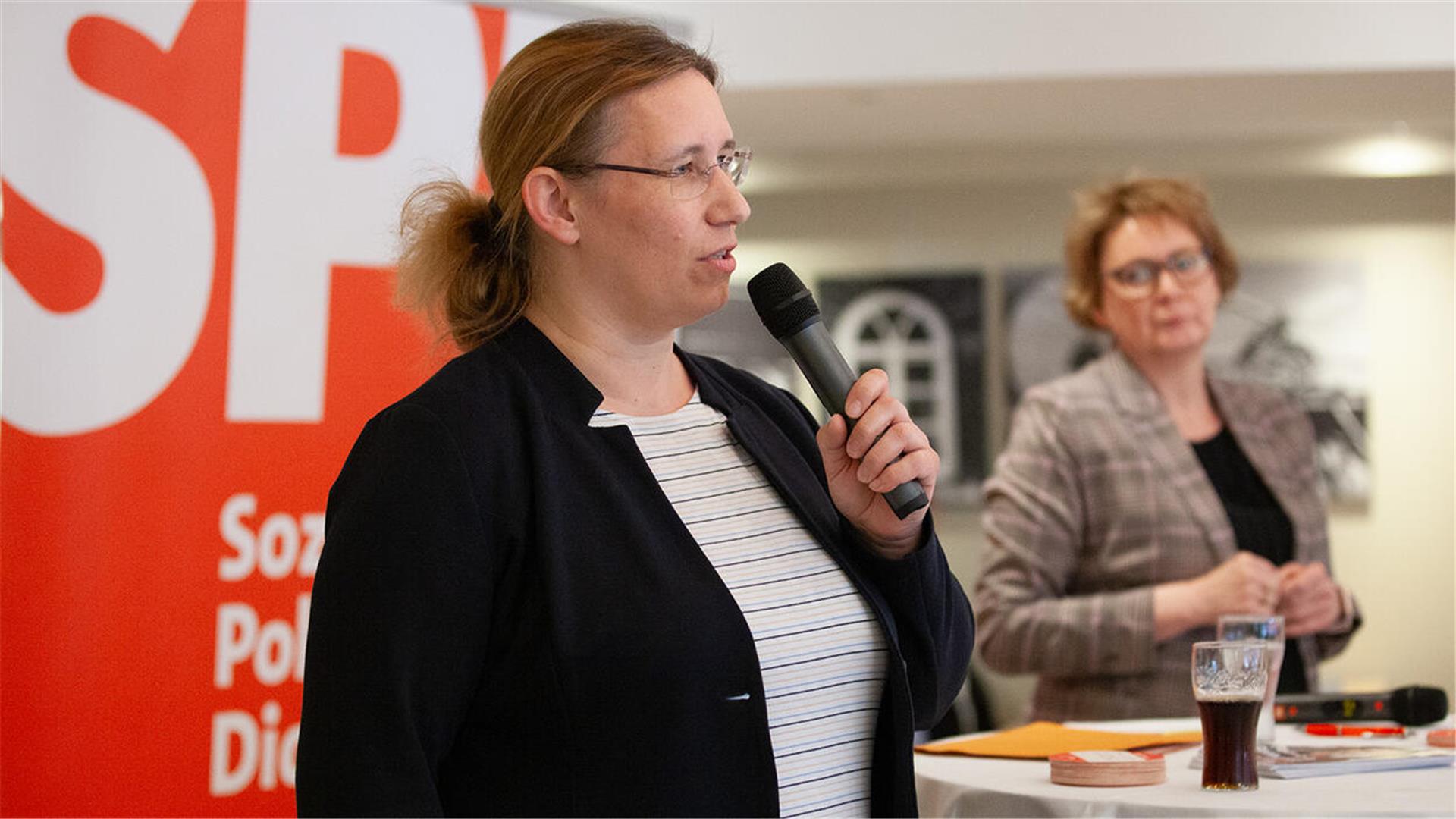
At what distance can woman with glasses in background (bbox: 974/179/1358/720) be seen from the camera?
8.91ft

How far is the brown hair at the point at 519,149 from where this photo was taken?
148 cm

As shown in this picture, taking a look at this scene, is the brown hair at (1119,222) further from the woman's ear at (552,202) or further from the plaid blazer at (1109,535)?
the woman's ear at (552,202)

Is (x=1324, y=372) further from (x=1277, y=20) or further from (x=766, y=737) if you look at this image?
(x=766, y=737)

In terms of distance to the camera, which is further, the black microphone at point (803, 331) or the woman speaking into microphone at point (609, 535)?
the black microphone at point (803, 331)

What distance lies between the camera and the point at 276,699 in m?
2.34

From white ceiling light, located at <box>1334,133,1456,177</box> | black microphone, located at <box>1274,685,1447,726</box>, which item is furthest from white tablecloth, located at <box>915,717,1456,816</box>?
white ceiling light, located at <box>1334,133,1456,177</box>

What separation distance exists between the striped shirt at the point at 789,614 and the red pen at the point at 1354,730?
1084mm

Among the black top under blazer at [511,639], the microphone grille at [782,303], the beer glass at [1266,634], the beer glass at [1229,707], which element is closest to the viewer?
the black top under blazer at [511,639]

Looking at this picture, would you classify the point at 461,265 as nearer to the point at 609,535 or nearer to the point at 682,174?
the point at 682,174

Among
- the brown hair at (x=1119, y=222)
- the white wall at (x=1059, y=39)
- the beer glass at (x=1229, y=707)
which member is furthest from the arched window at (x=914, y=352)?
the beer glass at (x=1229, y=707)

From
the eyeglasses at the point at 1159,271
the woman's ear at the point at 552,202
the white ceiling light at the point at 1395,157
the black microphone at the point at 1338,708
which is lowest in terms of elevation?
the black microphone at the point at 1338,708

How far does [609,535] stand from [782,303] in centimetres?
34

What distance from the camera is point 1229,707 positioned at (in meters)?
1.76

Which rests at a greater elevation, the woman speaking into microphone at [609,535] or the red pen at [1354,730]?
the woman speaking into microphone at [609,535]
